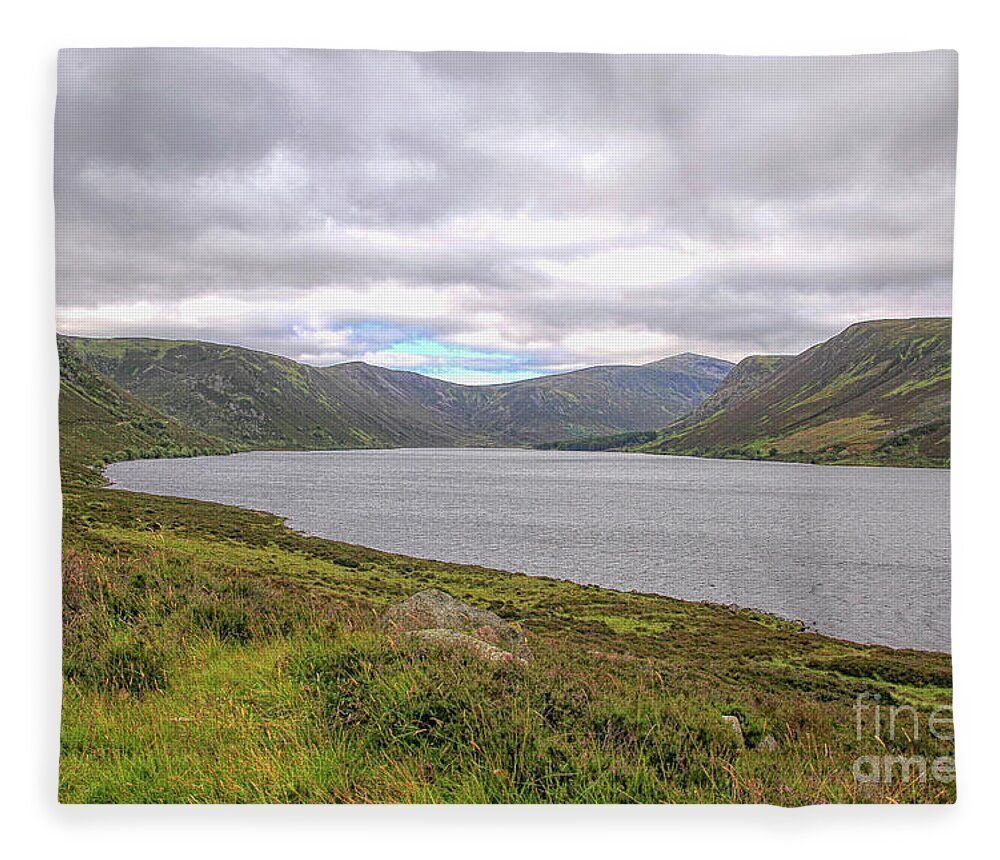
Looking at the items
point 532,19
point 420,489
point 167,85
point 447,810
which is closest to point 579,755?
point 447,810

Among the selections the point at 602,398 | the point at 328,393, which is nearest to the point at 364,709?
the point at 328,393

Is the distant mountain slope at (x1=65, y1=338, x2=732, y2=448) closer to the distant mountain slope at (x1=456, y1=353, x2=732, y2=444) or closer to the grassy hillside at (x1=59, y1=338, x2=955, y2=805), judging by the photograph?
the distant mountain slope at (x1=456, y1=353, x2=732, y2=444)

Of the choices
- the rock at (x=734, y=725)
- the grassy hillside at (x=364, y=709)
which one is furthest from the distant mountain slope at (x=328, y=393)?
the rock at (x=734, y=725)

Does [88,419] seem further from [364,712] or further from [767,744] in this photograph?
[767,744]

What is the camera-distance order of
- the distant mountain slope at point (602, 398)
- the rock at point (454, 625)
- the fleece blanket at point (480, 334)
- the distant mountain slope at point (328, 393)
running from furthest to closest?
the distant mountain slope at point (602, 398), the distant mountain slope at point (328, 393), the rock at point (454, 625), the fleece blanket at point (480, 334)

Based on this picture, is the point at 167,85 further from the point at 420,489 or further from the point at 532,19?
the point at 420,489

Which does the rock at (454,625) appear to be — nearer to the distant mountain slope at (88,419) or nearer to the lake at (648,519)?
the lake at (648,519)

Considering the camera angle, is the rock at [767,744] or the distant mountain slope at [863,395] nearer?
the rock at [767,744]
